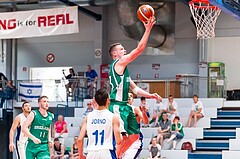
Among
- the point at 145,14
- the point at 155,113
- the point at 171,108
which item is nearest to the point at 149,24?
the point at 145,14

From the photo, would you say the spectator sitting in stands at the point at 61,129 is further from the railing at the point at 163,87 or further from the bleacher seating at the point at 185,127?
the railing at the point at 163,87

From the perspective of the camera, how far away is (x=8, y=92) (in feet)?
77.4

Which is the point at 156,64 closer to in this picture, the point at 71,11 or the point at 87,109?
the point at 87,109

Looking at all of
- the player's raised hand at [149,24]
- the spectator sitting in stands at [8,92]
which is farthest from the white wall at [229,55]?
the player's raised hand at [149,24]

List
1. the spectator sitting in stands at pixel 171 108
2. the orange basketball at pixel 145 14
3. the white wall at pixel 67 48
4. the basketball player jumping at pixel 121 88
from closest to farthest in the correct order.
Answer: the orange basketball at pixel 145 14, the basketball player jumping at pixel 121 88, the spectator sitting in stands at pixel 171 108, the white wall at pixel 67 48

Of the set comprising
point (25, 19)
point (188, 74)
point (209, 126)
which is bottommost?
point (209, 126)

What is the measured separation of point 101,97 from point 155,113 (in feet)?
41.8

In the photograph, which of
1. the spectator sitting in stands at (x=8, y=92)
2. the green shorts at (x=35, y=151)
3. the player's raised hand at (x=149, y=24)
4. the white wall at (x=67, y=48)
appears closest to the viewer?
the player's raised hand at (x=149, y=24)

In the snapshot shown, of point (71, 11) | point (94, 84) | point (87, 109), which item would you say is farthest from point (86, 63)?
point (71, 11)

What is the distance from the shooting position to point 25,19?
19344mm

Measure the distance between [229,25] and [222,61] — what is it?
1424 mm

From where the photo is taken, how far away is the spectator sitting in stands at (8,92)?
23375 mm

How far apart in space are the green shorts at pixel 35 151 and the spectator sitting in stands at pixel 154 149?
7.04m

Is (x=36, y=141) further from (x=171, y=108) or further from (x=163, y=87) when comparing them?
(x=163, y=87)
